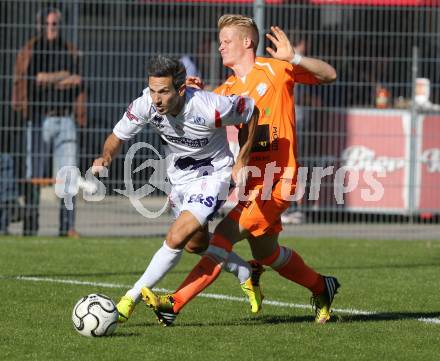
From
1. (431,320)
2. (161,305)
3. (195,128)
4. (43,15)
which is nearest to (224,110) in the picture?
(195,128)

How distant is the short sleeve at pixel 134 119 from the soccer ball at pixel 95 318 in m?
1.17

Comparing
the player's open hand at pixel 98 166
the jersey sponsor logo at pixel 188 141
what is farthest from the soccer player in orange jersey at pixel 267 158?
the player's open hand at pixel 98 166

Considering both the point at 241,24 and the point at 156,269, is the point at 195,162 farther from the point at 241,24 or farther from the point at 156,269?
the point at 241,24

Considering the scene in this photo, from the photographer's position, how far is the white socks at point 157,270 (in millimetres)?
7359

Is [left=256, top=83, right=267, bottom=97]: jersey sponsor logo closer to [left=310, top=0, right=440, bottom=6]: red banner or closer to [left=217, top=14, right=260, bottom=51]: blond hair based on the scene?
[left=217, top=14, right=260, bottom=51]: blond hair

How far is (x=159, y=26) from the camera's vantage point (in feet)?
46.7

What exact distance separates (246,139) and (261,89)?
59 centimetres

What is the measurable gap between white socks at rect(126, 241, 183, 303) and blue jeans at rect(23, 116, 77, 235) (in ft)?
21.7

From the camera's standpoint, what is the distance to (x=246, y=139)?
771cm

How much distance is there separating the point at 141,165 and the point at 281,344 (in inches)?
297

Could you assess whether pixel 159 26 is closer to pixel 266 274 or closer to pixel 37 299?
pixel 266 274

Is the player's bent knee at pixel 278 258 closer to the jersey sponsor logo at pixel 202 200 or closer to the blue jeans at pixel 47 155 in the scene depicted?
the jersey sponsor logo at pixel 202 200

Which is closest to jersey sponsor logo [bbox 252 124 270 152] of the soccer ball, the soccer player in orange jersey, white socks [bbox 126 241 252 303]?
the soccer player in orange jersey

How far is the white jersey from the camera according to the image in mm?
7547
